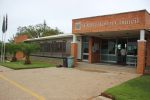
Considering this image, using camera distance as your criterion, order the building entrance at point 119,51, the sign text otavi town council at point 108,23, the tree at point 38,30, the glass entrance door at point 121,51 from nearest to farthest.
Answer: the sign text otavi town council at point 108,23 < the building entrance at point 119,51 < the glass entrance door at point 121,51 < the tree at point 38,30

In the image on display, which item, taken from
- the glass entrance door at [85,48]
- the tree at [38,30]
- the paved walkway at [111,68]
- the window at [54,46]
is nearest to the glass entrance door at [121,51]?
the paved walkway at [111,68]

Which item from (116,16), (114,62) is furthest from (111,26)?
(114,62)

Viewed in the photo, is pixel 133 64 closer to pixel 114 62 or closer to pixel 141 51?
pixel 114 62

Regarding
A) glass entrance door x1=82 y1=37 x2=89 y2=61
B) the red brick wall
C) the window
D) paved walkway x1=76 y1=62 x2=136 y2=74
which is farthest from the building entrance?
the window

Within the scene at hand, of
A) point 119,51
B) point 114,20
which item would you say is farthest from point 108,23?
point 119,51

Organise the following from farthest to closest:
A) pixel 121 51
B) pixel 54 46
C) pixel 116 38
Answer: pixel 54 46 < pixel 116 38 < pixel 121 51

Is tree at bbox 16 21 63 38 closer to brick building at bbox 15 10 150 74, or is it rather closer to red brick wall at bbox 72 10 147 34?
brick building at bbox 15 10 150 74

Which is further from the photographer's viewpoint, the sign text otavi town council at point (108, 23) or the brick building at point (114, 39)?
the sign text otavi town council at point (108, 23)

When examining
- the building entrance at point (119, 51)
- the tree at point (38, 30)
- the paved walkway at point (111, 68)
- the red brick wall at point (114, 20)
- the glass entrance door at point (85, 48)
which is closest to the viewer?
the red brick wall at point (114, 20)

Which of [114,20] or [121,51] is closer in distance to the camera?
[114,20]

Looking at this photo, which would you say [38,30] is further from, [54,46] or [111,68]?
[111,68]

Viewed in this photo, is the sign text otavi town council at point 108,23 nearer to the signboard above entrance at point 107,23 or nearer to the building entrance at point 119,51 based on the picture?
the signboard above entrance at point 107,23

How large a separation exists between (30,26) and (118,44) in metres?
49.0

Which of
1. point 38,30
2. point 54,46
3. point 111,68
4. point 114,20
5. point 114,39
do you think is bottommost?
point 111,68
